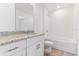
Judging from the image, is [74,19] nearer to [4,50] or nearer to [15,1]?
[15,1]

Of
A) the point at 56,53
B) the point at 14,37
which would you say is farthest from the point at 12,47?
the point at 56,53

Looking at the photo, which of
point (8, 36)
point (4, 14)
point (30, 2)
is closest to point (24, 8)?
point (30, 2)

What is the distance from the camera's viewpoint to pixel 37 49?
978 millimetres

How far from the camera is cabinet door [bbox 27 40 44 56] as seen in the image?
937mm

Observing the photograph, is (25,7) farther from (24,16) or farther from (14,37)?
(14,37)

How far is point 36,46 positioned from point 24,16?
361 millimetres

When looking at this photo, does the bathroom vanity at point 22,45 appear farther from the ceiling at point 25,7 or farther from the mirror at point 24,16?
the ceiling at point 25,7

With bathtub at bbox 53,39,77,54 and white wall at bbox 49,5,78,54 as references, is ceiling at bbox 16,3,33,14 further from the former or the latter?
bathtub at bbox 53,39,77,54

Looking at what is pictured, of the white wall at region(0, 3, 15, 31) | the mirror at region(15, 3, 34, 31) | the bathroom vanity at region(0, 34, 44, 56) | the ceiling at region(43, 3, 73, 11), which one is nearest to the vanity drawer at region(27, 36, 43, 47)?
the bathroom vanity at region(0, 34, 44, 56)

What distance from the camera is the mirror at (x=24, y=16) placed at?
90 centimetres

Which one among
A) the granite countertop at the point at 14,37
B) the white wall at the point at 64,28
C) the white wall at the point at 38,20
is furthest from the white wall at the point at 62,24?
the granite countertop at the point at 14,37

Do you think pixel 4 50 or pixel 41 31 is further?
pixel 41 31

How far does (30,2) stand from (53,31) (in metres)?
0.40

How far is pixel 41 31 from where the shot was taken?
952 mm
